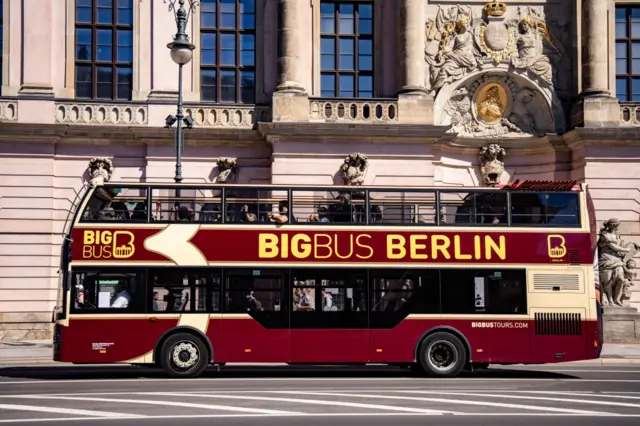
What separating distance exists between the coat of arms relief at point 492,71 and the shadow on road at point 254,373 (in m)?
13.6

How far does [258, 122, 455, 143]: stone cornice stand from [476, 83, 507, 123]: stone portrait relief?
2686mm

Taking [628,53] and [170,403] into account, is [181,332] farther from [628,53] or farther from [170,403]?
[628,53]

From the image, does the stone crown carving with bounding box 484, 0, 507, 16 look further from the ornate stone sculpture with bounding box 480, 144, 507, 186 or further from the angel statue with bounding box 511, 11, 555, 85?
the ornate stone sculpture with bounding box 480, 144, 507, 186

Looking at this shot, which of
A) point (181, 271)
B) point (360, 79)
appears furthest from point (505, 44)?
point (181, 271)

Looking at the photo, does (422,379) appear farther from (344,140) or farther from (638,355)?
(344,140)

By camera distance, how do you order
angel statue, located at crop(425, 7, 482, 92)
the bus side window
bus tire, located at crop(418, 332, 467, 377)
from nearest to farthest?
the bus side window, bus tire, located at crop(418, 332, 467, 377), angel statue, located at crop(425, 7, 482, 92)

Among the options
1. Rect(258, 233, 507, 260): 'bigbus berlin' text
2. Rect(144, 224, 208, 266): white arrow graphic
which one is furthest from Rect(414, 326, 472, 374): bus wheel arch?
Rect(144, 224, 208, 266): white arrow graphic

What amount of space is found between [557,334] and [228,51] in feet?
59.0

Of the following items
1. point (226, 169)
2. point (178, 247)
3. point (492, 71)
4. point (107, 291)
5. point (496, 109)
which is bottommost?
point (107, 291)

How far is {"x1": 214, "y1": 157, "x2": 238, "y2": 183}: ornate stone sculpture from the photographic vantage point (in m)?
35.2

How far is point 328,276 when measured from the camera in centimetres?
2220

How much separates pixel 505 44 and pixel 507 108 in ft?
7.18

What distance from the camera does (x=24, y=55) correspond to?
3466cm

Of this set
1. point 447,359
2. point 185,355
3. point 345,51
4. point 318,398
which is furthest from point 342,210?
point 345,51
